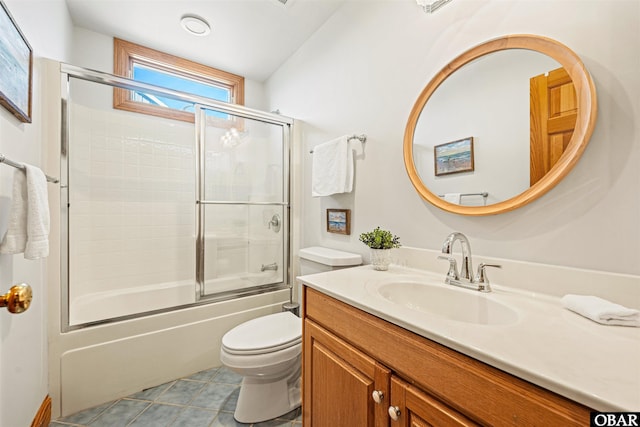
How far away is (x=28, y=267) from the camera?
3.89ft

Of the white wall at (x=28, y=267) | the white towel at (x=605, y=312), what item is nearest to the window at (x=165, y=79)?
the white wall at (x=28, y=267)

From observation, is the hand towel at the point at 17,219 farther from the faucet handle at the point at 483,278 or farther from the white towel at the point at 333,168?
the faucet handle at the point at 483,278

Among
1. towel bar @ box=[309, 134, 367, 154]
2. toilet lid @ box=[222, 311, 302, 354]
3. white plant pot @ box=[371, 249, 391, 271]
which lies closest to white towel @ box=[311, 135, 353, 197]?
towel bar @ box=[309, 134, 367, 154]

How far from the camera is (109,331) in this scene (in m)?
1.57

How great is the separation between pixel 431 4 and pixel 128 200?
2.55 metres

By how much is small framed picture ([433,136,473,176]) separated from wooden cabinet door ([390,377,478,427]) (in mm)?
900

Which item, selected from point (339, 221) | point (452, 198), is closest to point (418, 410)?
point (452, 198)

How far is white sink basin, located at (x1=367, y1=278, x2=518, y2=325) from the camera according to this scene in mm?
894

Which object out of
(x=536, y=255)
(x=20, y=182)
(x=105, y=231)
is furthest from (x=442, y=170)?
(x=105, y=231)

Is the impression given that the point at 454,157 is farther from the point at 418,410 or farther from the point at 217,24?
the point at 217,24

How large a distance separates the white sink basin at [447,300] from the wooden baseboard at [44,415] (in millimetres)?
1681

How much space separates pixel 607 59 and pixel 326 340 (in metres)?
1.31

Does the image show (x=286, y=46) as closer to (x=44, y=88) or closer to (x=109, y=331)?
(x=44, y=88)

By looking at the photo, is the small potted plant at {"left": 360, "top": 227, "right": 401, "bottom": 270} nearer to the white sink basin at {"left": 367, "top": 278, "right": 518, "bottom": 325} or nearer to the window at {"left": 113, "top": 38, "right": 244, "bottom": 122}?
the white sink basin at {"left": 367, "top": 278, "right": 518, "bottom": 325}
